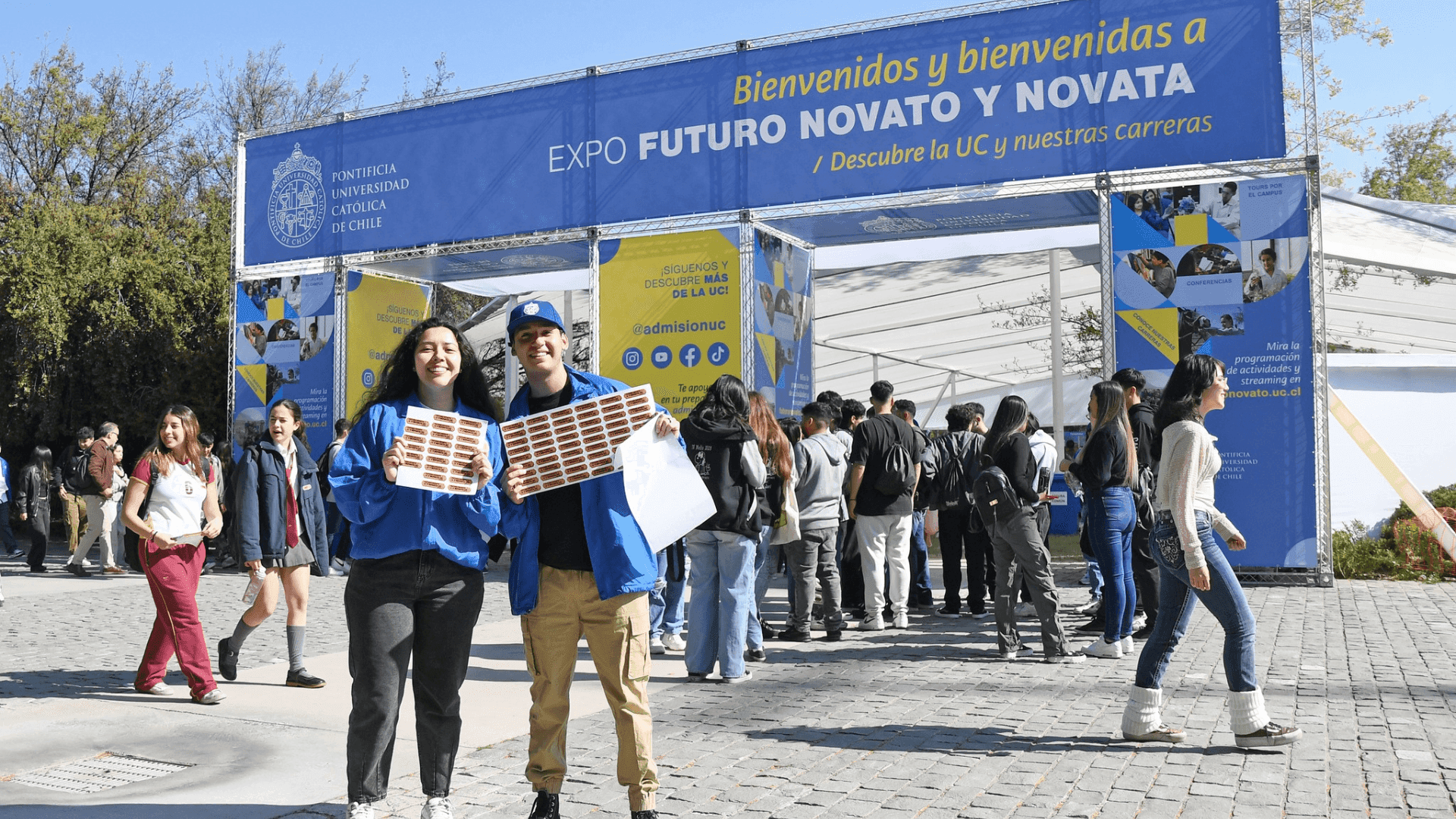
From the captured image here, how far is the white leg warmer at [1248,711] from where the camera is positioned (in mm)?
5090

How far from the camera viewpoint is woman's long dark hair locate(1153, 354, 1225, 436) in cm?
523

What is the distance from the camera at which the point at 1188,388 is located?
5.25 metres

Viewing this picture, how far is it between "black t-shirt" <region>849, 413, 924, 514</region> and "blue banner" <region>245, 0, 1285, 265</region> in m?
4.12

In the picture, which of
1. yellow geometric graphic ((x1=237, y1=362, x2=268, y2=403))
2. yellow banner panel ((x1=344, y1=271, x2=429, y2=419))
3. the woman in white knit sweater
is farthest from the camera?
yellow geometric graphic ((x1=237, y1=362, x2=268, y2=403))

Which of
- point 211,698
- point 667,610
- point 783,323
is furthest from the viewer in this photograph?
point 783,323

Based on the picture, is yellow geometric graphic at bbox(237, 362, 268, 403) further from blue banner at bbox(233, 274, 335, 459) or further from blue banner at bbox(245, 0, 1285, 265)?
blue banner at bbox(245, 0, 1285, 265)

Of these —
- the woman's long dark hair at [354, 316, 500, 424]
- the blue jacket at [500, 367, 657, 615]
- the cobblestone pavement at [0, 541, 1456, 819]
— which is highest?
the woman's long dark hair at [354, 316, 500, 424]

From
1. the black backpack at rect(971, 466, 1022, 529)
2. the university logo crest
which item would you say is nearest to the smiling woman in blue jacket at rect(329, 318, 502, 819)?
the black backpack at rect(971, 466, 1022, 529)

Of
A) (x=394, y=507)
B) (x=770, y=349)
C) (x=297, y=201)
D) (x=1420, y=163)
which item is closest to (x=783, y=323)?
(x=770, y=349)

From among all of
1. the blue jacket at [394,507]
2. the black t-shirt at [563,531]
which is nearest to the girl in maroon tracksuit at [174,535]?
the blue jacket at [394,507]

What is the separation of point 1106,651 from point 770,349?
20.3 feet

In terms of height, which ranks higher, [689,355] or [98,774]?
[689,355]

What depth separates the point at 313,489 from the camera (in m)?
7.15

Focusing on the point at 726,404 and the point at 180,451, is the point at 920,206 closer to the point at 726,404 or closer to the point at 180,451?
the point at 726,404
